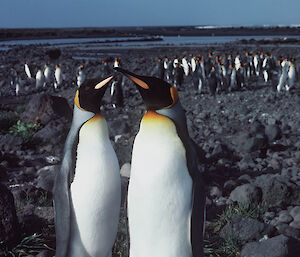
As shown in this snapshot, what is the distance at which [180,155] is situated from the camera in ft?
8.28

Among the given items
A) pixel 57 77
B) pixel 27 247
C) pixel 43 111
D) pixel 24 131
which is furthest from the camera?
pixel 57 77

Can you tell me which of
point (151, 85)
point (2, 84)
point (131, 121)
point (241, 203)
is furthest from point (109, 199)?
point (2, 84)

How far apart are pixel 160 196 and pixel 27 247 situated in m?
1.47

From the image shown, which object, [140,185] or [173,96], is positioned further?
[140,185]

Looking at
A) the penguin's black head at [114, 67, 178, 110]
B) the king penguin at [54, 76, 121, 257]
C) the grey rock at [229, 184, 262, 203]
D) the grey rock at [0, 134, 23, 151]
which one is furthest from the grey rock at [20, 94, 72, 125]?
the penguin's black head at [114, 67, 178, 110]

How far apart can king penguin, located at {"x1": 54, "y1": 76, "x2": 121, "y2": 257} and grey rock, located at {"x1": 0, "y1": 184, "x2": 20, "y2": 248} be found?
1.91 feet

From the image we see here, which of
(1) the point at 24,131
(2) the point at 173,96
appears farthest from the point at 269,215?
(1) the point at 24,131

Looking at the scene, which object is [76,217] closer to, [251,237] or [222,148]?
[251,237]

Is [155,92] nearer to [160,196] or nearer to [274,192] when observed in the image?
[160,196]

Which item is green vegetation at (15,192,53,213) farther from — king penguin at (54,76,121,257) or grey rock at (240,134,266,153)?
grey rock at (240,134,266,153)

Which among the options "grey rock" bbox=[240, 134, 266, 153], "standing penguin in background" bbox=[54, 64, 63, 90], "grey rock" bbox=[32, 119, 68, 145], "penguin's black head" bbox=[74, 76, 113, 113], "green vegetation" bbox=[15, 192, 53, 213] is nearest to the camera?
"penguin's black head" bbox=[74, 76, 113, 113]

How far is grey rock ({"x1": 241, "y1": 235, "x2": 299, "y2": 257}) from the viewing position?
3.37 meters

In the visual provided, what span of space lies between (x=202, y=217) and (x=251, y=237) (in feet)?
4.33

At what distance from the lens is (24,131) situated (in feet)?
26.5
